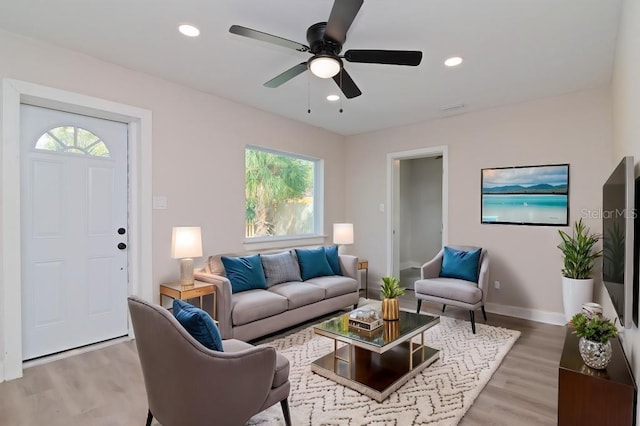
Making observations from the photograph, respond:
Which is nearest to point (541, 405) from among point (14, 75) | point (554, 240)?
point (554, 240)

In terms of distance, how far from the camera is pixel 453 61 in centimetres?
304

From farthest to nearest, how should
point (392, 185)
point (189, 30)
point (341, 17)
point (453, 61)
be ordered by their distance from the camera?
point (392, 185) < point (453, 61) < point (189, 30) < point (341, 17)

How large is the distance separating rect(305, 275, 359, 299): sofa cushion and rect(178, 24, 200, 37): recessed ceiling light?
2782mm

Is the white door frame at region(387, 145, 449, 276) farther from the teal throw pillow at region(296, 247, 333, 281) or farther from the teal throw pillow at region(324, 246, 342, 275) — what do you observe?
the teal throw pillow at region(296, 247, 333, 281)

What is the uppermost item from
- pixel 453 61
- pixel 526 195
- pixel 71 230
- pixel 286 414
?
pixel 453 61

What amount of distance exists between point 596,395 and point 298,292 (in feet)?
8.30

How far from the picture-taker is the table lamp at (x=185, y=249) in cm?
323

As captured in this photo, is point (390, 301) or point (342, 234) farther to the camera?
point (342, 234)

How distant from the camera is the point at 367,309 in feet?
9.52

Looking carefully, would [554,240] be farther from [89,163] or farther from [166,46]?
[89,163]

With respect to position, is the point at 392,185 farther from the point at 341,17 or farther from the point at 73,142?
the point at 73,142

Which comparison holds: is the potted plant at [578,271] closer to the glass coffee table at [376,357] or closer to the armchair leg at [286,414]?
the glass coffee table at [376,357]

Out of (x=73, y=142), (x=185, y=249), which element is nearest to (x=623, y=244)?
(x=185, y=249)

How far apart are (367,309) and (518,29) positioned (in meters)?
2.50
